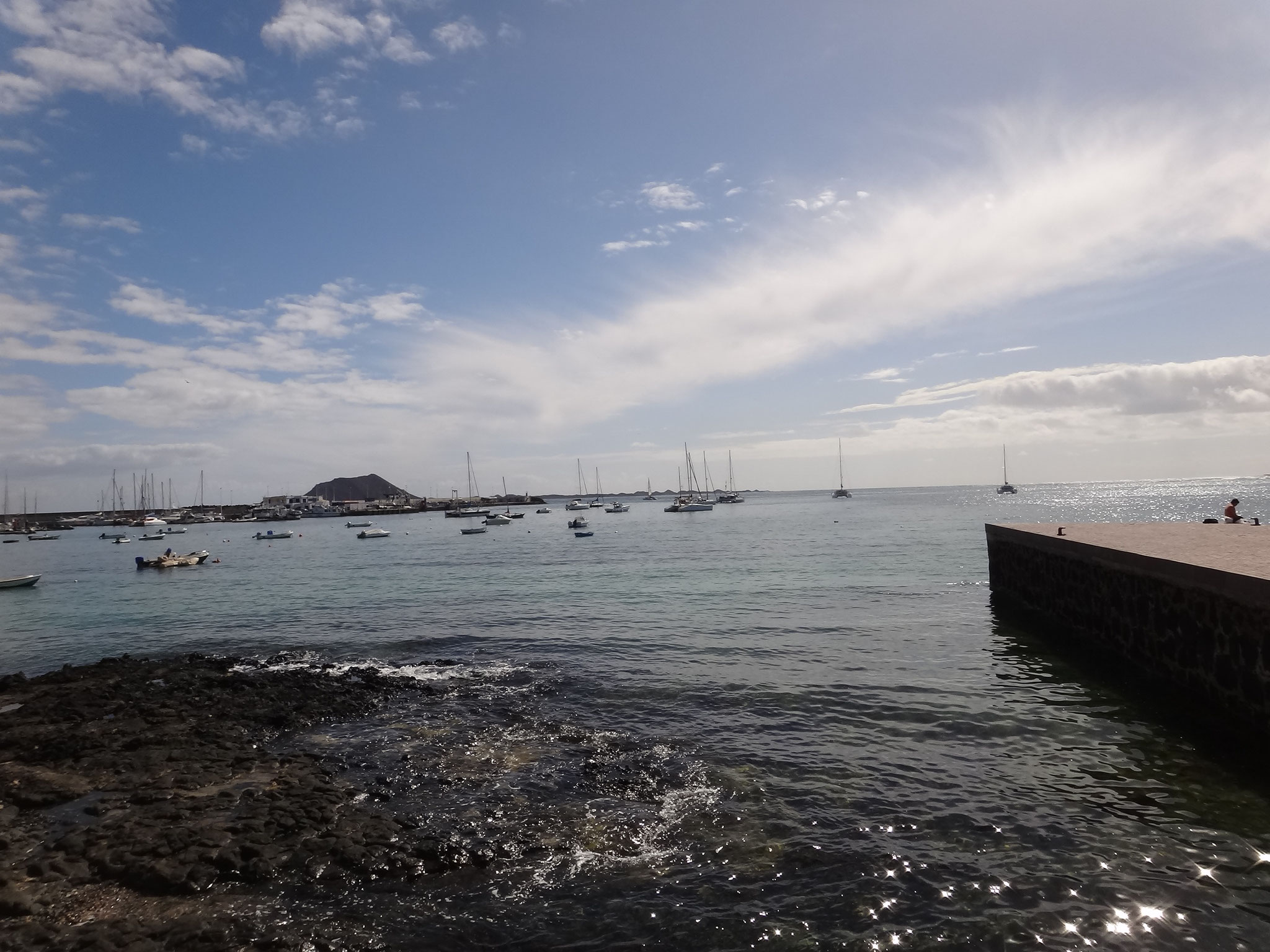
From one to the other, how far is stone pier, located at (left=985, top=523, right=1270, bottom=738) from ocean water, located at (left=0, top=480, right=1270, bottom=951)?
1.22 meters

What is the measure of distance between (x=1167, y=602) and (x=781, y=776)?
11.1 metres

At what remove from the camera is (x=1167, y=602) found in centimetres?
1599

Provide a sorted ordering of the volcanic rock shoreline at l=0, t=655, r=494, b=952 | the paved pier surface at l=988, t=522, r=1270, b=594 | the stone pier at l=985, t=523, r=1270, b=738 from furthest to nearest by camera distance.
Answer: the paved pier surface at l=988, t=522, r=1270, b=594, the stone pier at l=985, t=523, r=1270, b=738, the volcanic rock shoreline at l=0, t=655, r=494, b=952

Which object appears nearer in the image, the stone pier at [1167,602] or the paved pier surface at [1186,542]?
the stone pier at [1167,602]

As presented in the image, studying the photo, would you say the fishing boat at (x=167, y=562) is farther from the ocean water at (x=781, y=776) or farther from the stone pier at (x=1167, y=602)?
the stone pier at (x=1167, y=602)

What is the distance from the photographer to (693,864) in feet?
29.0

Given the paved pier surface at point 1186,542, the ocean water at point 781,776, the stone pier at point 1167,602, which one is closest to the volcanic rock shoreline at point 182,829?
the ocean water at point 781,776

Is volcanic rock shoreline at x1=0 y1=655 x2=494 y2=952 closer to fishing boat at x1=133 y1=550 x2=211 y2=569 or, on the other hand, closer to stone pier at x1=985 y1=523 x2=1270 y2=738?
stone pier at x1=985 y1=523 x2=1270 y2=738

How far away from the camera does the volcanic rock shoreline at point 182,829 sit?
770cm

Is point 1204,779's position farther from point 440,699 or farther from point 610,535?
point 610,535

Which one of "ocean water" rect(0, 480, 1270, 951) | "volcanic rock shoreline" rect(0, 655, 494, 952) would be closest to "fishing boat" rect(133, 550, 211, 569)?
"ocean water" rect(0, 480, 1270, 951)

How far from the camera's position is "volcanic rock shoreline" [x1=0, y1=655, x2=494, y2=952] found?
7.70m

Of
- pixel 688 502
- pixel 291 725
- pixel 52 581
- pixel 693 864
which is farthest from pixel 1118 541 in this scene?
pixel 688 502

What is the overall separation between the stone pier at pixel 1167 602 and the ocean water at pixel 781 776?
1218mm
